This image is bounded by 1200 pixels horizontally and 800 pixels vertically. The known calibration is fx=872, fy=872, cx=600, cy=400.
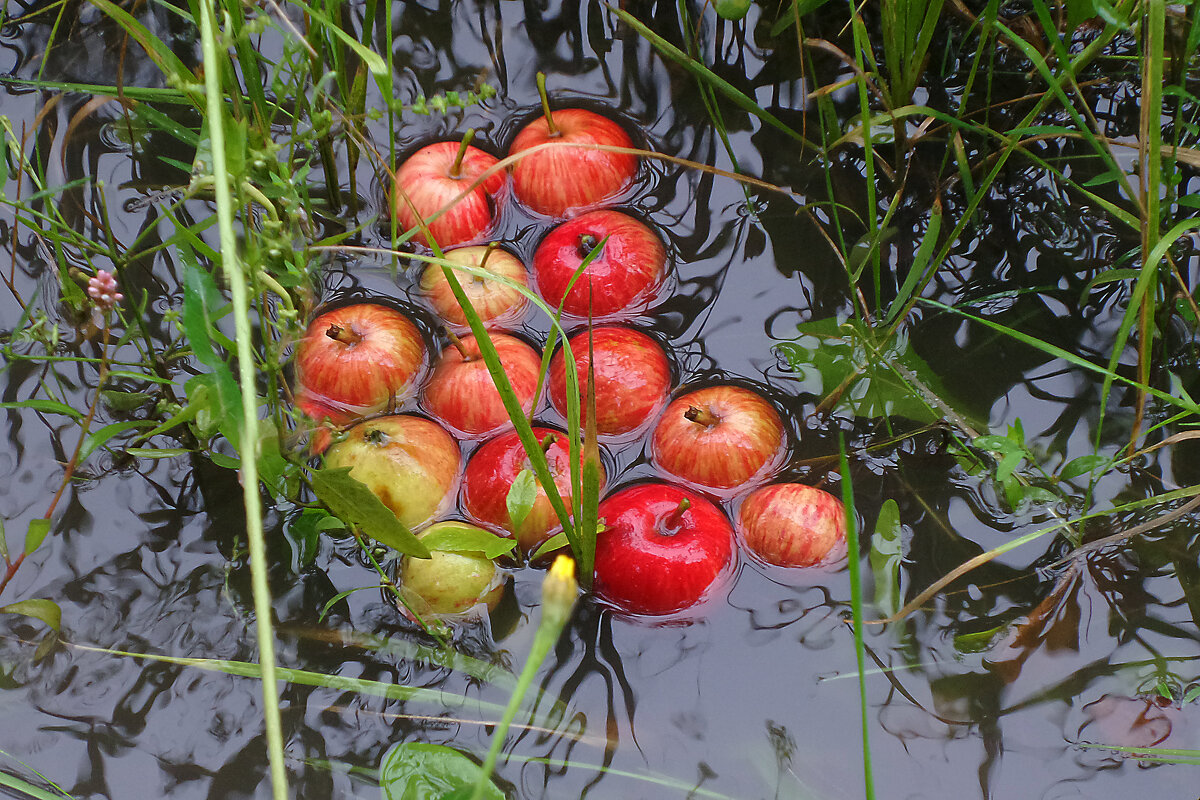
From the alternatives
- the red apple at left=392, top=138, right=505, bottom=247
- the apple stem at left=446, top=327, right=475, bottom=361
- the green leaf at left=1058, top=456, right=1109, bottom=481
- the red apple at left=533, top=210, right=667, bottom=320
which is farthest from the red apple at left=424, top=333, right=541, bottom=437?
the green leaf at left=1058, top=456, right=1109, bottom=481

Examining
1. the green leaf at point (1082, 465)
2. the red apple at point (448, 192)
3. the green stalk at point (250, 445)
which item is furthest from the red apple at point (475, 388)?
the green leaf at point (1082, 465)

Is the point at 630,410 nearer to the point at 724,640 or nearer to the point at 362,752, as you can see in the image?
the point at 724,640

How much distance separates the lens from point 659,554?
118 centimetres

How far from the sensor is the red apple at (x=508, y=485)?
4.11 feet

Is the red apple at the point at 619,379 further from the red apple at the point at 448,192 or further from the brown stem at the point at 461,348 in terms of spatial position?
the red apple at the point at 448,192

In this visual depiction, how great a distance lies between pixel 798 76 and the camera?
5.33ft

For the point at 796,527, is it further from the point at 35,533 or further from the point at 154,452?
the point at 35,533

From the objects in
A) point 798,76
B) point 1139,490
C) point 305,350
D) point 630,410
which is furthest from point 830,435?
point 305,350

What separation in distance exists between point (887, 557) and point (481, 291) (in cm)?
75

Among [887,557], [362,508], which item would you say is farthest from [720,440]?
[362,508]

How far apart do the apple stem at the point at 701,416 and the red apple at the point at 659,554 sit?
0.11 m

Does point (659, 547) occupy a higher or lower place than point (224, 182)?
lower

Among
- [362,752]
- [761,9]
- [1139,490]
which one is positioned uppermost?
[761,9]

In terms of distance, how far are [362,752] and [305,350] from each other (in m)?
0.61
